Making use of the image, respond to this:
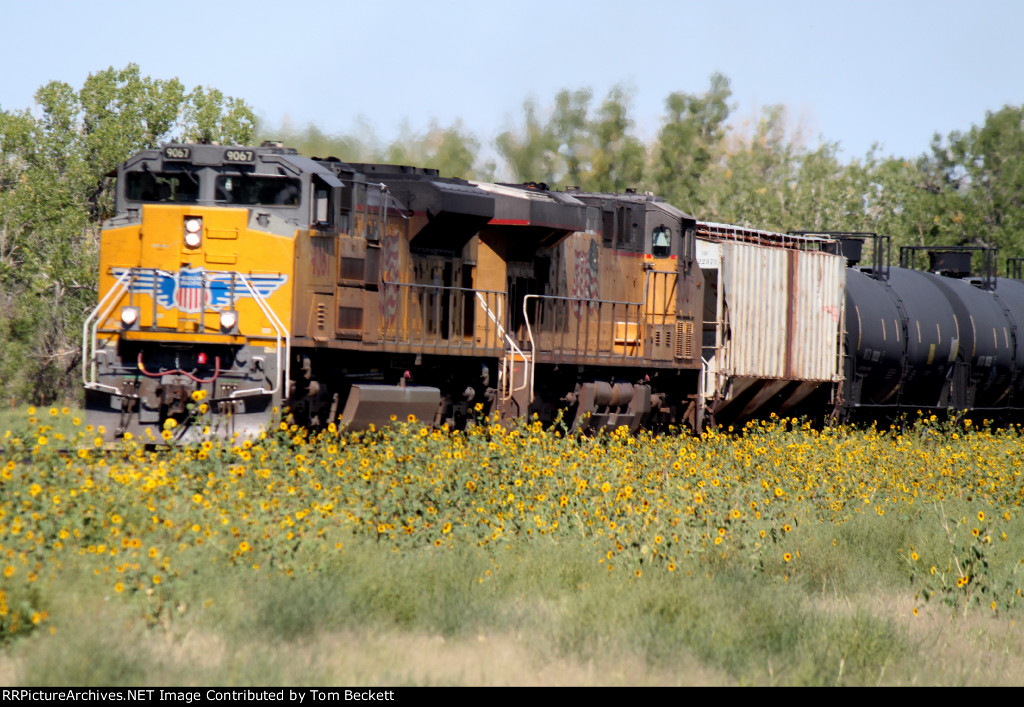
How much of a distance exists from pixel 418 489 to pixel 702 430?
401 inches

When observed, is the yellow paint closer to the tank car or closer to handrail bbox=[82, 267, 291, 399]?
handrail bbox=[82, 267, 291, 399]

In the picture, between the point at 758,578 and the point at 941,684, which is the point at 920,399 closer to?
the point at 758,578

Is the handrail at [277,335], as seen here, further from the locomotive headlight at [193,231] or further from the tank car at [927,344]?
the tank car at [927,344]

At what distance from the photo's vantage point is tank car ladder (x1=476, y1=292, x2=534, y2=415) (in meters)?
16.0

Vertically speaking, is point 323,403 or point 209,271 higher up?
point 209,271

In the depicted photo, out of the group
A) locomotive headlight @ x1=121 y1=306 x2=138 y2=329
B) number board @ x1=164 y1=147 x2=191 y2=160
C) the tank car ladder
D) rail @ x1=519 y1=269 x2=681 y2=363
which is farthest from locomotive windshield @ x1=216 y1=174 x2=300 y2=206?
rail @ x1=519 y1=269 x2=681 y2=363

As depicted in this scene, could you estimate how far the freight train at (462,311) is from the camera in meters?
13.2

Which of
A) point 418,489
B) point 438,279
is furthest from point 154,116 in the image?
point 418,489

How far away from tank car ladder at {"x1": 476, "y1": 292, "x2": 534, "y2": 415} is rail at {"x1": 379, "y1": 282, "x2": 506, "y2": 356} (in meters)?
0.10

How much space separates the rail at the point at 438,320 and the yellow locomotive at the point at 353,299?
31mm

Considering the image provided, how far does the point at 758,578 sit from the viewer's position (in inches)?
352

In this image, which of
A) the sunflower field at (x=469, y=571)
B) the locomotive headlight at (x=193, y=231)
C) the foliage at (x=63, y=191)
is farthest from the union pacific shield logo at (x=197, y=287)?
the foliage at (x=63, y=191)

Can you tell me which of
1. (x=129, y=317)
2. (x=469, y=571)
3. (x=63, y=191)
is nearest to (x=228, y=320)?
(x=129, y=317)

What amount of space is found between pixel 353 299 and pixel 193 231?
2017mm
